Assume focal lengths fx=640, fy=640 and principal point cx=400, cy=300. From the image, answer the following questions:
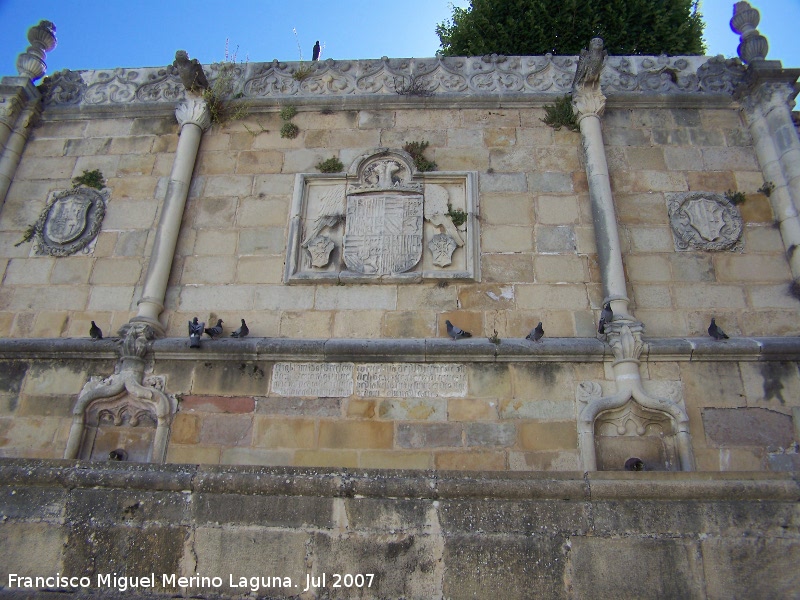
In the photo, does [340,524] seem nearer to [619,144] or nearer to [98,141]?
[619,144]

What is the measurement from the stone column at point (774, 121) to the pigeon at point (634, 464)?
113 inches

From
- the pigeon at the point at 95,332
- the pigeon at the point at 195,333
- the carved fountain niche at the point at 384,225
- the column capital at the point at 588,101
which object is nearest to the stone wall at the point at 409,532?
the pigeon at the point at 195,333

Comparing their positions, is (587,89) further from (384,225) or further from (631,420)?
(631,420)

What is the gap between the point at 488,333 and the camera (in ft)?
22.6

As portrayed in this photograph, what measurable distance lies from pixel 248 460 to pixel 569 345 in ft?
11.3

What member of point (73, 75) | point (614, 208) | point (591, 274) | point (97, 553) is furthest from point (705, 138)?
point (73, 75)

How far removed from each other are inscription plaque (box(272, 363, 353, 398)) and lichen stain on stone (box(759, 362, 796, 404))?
13.7ft

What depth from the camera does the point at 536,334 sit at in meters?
6.58

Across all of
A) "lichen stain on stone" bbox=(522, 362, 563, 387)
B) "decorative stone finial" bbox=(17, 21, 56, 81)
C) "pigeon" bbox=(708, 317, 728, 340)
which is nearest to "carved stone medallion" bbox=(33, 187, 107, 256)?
"decorative stone finial" bbox=(17, 21, 56, 81)

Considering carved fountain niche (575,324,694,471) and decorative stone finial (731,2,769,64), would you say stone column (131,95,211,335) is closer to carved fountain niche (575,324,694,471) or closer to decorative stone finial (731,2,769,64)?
carved fountain niche (575,324,694,471)

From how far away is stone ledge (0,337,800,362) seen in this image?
652cm

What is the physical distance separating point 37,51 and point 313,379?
6.51 meters

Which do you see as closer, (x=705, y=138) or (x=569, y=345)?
(x=569, y=345)

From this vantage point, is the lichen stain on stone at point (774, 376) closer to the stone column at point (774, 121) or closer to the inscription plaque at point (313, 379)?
the stone column at point (774, 121)
